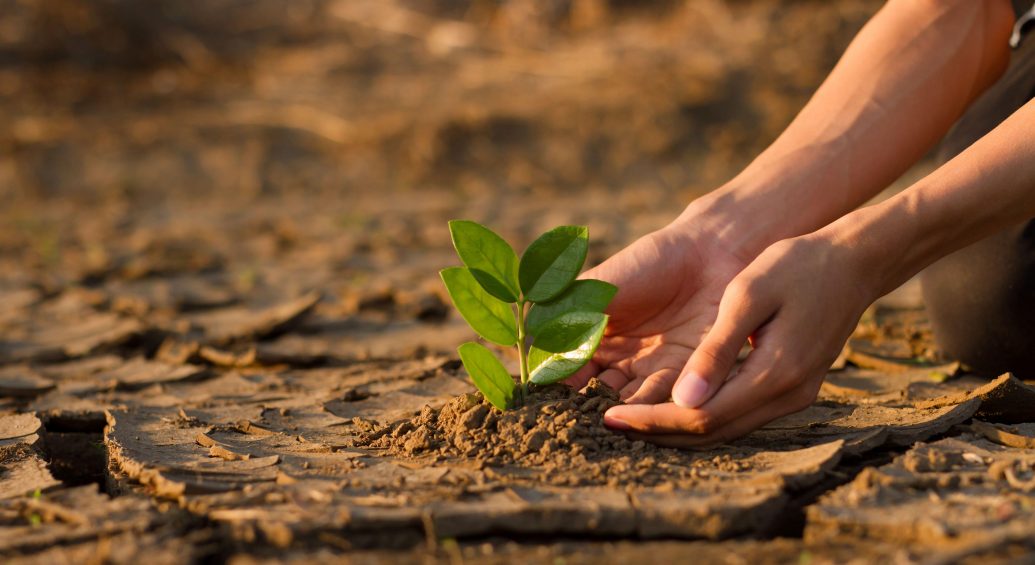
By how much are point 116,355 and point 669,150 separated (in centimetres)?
378

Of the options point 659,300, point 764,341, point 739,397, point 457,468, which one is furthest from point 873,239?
point 457,468

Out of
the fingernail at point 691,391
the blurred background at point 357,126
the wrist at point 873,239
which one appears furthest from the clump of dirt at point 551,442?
the blurred background at point 357,126

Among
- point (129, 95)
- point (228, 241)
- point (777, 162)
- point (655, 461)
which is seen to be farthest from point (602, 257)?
point (129, 95)

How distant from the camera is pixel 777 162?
2.24 m

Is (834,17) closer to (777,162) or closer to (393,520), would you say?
(777,162)

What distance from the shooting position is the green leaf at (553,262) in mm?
1693

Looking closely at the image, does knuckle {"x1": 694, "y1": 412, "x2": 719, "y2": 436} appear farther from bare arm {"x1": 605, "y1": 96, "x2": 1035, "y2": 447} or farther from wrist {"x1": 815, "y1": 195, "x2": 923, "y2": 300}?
wrist {"x1": 815, "y1": 195, "x2": 923, "y2": 300}

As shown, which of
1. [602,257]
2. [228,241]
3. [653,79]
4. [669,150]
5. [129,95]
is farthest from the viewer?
[129,95]

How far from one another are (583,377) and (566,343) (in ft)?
1.02

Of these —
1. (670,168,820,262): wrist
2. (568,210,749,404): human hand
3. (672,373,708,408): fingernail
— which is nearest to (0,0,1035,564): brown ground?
(672,373,708,408): fingernail

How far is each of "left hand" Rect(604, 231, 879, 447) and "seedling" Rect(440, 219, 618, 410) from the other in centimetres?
15

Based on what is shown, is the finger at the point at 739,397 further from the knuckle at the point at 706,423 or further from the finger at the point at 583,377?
the finger at the point at 583,377

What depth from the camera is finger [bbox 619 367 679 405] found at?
1772 millimetres

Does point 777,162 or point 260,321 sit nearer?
point 777,162
